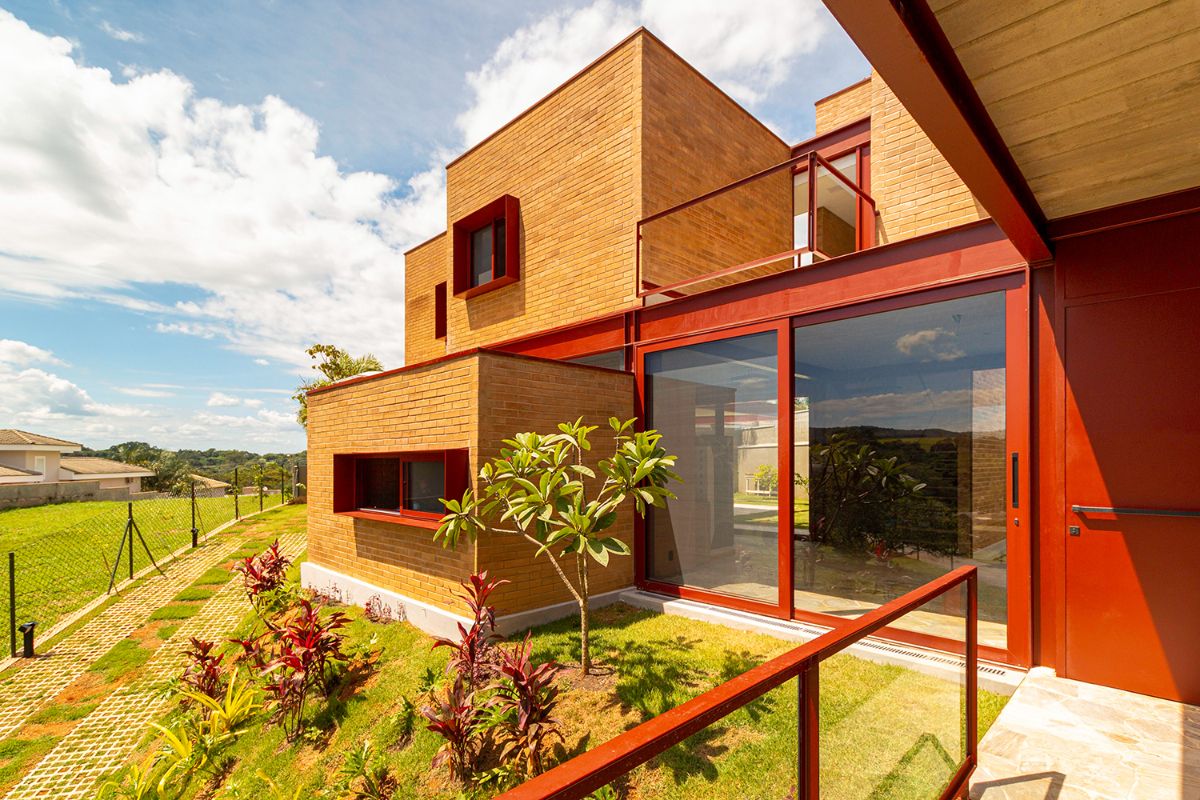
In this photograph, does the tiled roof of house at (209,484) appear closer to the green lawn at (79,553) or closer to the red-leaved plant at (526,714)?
the green lawn at (79,553)

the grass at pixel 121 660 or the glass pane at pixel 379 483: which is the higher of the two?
the glass pane at pixel 379 483

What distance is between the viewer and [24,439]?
35219 mm

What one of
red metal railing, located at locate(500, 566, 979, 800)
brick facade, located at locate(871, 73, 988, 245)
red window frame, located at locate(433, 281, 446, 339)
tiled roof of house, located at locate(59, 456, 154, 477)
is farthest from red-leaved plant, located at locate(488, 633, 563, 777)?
tiled roof of house, located at locate(59, 456, 154, 477)

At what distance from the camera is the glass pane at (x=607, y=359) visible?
21.7 feet

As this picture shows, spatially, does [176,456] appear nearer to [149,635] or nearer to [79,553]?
[79,553]

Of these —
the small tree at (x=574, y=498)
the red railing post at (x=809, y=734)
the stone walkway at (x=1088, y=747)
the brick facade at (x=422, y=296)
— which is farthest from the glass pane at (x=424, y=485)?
the brick facade at (x=422, y=296)

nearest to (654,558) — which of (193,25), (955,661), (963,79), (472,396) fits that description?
(472,396)

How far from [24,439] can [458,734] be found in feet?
161

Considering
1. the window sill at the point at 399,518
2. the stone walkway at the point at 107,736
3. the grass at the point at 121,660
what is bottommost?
the grass at the point at 121,660

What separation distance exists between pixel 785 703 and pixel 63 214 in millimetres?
29604

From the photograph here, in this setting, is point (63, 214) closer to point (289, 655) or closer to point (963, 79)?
point (289, 655)

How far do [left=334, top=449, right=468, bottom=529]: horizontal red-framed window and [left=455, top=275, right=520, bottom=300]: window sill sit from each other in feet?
10.8

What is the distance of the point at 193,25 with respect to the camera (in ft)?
20.6

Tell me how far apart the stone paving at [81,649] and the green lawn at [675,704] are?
127 inches
